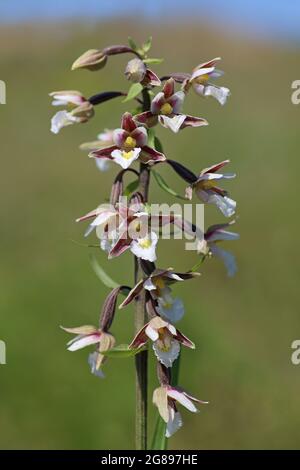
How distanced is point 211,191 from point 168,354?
49 cm

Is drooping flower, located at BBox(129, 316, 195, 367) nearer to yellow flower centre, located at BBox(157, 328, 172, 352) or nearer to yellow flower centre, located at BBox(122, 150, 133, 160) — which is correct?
yellow flower centre, located at BBox(157, 328, 172, 352)

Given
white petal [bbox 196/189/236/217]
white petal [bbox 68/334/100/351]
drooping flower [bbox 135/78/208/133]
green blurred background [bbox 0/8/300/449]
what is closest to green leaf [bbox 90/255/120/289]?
white petal [bbox 68/334/100/351]

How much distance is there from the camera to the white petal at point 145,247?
1675 mm

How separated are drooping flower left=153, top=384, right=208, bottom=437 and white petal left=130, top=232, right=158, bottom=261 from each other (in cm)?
40

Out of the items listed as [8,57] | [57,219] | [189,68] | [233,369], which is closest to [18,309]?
[233,369]

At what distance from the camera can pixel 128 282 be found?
4.59 metres

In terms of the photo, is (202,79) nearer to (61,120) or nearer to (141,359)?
(61,120)

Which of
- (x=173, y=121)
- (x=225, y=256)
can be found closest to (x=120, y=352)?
(x=225, y=256)

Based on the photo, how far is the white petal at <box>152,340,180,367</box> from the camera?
1.75 metres

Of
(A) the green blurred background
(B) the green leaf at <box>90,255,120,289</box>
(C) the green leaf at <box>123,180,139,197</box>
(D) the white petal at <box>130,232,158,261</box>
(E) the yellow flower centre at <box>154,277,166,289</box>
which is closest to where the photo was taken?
(D) the white petal at <box>130,232,158,261</box>

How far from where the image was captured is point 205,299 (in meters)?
4.96

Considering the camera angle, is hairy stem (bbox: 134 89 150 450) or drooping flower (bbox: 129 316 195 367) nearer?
drooping flower (bbox: 129 316 195 367)

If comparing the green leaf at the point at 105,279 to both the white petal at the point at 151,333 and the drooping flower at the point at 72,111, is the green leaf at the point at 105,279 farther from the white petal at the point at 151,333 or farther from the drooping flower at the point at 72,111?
the drooping flower at the point at 72,111

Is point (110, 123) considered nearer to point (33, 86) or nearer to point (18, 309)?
point (33, 86)
